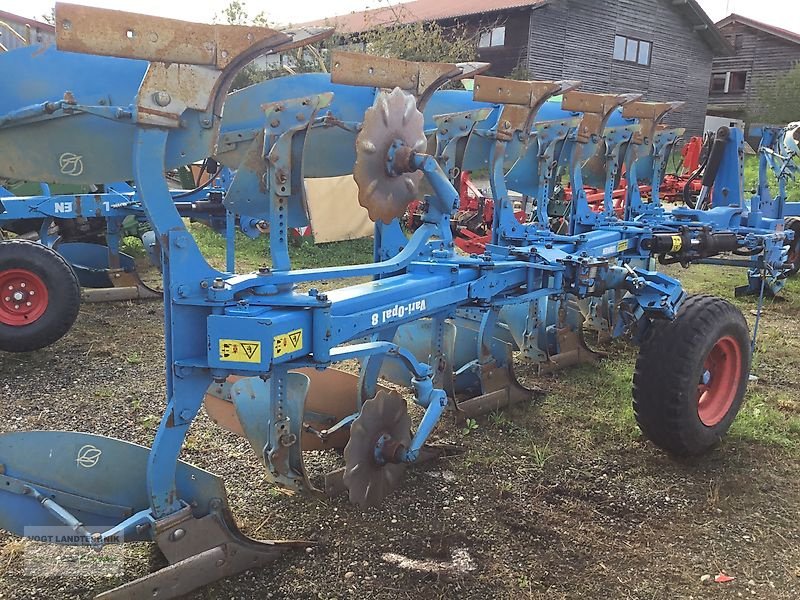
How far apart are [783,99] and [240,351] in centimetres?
2436

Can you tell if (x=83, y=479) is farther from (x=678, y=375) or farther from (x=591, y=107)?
(x=591, y=107)

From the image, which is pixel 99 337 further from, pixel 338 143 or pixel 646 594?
pixel 646 594

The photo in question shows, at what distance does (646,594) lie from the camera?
2699 mm

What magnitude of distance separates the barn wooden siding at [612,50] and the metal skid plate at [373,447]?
57.1 ft

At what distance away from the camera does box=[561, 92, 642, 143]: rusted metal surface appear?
4.75m

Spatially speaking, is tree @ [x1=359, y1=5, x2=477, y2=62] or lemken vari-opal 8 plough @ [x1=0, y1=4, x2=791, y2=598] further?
tree @ [x1=359, y1=5, x2=477, y2=62]

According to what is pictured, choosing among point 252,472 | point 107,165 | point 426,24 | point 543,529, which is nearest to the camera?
point 107,165

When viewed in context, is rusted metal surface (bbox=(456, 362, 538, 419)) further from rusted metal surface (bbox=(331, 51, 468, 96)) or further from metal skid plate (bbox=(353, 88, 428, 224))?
rusted metal surface (bbox=(331, 51, 468, 96))

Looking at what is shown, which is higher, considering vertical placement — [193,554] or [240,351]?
[240,351]

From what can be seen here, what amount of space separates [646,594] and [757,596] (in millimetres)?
426

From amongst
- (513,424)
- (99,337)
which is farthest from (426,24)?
(513,424)

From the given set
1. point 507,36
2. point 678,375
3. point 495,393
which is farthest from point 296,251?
point 507,36

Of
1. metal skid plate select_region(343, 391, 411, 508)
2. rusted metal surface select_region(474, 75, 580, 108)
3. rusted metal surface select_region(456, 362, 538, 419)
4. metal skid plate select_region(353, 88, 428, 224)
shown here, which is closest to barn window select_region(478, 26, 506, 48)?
rusted metal surface select_region(474, 75, 580, 108)

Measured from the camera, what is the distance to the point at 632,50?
21969 millimetres
